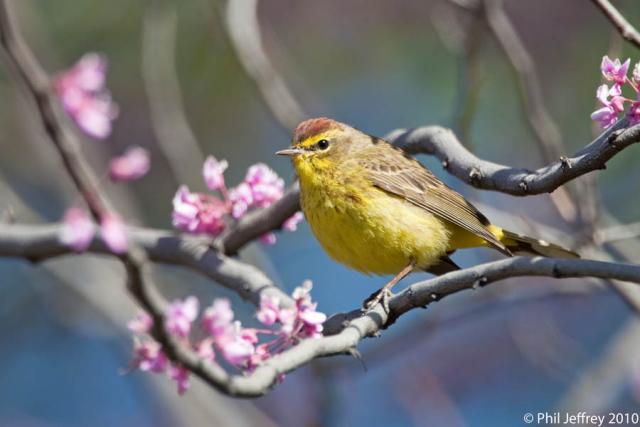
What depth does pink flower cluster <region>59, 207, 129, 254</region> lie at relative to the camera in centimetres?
153

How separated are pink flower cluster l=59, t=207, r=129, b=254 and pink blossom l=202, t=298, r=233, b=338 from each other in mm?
553

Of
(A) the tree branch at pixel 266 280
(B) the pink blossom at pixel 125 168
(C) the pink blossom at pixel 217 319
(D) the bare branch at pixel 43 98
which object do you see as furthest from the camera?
(C) the pink blossom at pixel 217 319

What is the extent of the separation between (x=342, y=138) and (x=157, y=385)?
6.01ft

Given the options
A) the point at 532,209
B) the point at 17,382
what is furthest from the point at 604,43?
the point at 17,382

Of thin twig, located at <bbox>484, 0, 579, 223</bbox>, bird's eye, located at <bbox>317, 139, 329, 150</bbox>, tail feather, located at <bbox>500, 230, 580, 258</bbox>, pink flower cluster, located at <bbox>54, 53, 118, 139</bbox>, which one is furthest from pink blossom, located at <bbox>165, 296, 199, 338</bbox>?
bird's eye, located at <bbox>317, 139, 329, 150</bbox>

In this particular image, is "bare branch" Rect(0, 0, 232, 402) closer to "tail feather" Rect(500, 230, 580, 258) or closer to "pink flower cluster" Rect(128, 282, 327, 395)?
"pink flower cluster" Rect(128, 282, 327, 395)

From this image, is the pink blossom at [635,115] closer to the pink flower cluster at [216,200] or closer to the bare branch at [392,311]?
the bare branch at [392,311]

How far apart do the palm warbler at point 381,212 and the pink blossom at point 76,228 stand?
2.76 meters

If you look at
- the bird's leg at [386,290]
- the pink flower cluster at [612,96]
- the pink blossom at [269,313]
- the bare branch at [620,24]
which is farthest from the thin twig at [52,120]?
the bird's leg at [386,290]

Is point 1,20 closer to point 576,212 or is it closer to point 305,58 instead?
point 576,212

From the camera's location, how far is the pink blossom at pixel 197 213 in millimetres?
3637

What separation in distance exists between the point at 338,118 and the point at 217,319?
5831 millimetres

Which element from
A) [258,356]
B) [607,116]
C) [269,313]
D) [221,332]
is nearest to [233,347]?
[221,332]

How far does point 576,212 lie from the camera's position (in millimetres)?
4777
